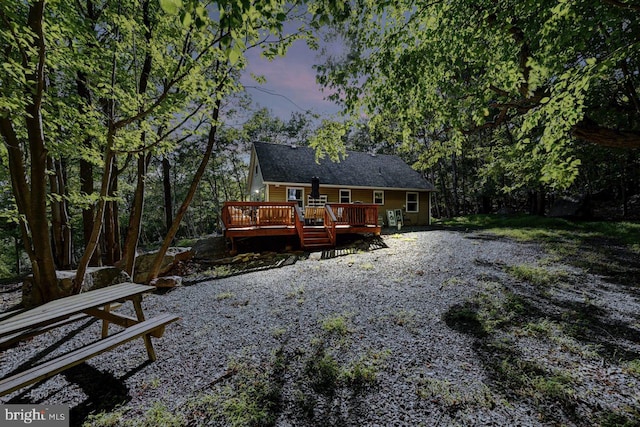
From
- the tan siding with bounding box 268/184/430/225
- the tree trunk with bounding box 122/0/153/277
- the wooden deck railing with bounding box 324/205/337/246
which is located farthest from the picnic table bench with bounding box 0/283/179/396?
the tan siding with bounding box 268/184/430/225

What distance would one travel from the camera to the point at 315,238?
10.0 meters

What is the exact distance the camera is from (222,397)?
93.3 inches

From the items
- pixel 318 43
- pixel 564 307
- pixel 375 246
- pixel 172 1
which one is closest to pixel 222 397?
pixel 172 1

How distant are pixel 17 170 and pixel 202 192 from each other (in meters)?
28.7

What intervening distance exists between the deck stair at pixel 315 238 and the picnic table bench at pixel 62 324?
663cm

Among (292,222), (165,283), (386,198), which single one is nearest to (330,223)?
(292,222)

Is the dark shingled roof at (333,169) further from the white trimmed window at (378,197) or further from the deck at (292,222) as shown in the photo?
the deck at (292,222)

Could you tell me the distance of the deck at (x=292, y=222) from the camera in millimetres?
9062

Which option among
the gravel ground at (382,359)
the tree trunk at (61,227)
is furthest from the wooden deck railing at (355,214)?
the tree trunk at (61,227)

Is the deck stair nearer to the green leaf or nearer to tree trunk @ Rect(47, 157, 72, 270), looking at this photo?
tree trunk @ Rect(47, 157, 72, 270)

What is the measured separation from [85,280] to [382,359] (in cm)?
608

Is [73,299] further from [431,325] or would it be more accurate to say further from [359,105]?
[359,105]

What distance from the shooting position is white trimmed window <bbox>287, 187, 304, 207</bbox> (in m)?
15.1

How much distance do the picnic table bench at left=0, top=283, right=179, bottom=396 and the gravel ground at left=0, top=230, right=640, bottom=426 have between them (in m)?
0.54
